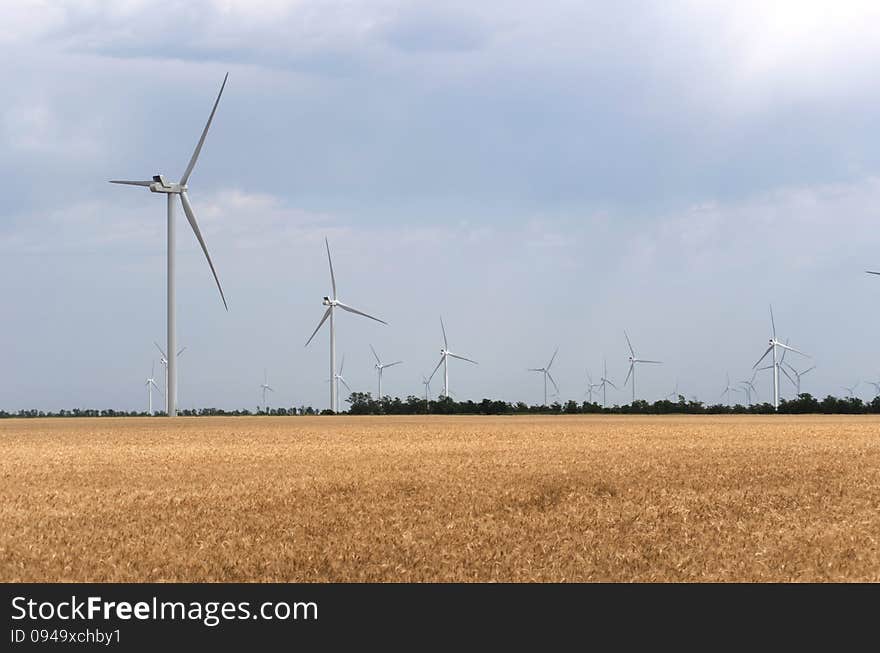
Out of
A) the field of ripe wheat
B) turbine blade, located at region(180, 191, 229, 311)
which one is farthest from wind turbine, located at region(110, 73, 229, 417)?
the field of ripe wheat

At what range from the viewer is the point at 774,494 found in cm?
2239

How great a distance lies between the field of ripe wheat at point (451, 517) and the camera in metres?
16.2

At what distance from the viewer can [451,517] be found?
19422mm

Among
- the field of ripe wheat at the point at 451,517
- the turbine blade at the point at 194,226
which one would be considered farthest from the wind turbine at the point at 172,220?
the field of ripe wheat at the point at 451,517

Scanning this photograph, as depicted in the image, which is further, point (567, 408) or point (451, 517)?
point (567, 408)

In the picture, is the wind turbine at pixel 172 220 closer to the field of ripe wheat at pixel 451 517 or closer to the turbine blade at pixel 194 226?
the turbine blade at pixel 194 226

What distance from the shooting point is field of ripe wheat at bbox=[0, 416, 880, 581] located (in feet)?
53.1

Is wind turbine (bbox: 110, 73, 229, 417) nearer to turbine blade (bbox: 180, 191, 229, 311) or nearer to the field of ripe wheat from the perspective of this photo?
turbine blade (bbox: 180, 191, 229, 311)

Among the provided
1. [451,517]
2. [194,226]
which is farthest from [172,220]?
[451,517]

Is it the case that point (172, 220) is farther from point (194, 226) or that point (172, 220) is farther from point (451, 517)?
point (451, 517)
